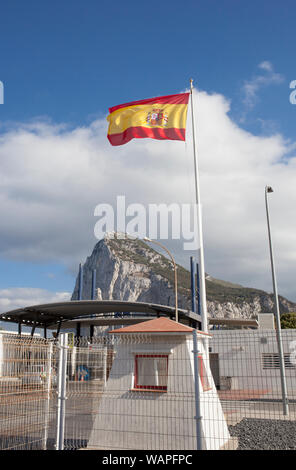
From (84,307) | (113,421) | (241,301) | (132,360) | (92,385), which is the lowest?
(113,421)

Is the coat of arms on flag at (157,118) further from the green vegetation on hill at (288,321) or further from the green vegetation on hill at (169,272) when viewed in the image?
the green vegetation on hill at (169,272)

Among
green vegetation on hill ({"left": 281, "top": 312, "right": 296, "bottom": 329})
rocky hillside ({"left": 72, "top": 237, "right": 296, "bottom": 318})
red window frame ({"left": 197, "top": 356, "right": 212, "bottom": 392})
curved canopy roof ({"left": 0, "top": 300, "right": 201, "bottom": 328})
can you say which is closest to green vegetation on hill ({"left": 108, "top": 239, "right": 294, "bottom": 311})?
rocky hillside ({"left": 72, "top": 237, "right": 296, "bottom": 318})

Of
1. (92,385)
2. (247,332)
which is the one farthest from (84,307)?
(92,385)

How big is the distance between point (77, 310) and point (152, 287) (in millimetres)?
106023

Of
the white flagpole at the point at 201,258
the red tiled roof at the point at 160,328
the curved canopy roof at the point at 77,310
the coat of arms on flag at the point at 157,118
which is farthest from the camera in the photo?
the curved canopy roof at the point at 77,310

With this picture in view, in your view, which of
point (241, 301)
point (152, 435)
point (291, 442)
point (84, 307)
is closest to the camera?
point (152, 435)

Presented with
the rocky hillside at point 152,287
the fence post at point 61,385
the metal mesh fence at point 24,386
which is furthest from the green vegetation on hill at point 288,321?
the fence post at point 61,385

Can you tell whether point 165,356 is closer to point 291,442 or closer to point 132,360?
point 132,360

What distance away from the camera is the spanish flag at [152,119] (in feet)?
49.2

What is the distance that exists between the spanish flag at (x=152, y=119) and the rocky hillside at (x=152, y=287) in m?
118

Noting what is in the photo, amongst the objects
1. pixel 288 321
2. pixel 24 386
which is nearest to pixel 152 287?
pixel 288 321

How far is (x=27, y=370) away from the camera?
8297 millimetres

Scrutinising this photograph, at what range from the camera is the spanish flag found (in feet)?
49.2

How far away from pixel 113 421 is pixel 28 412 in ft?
6.77
